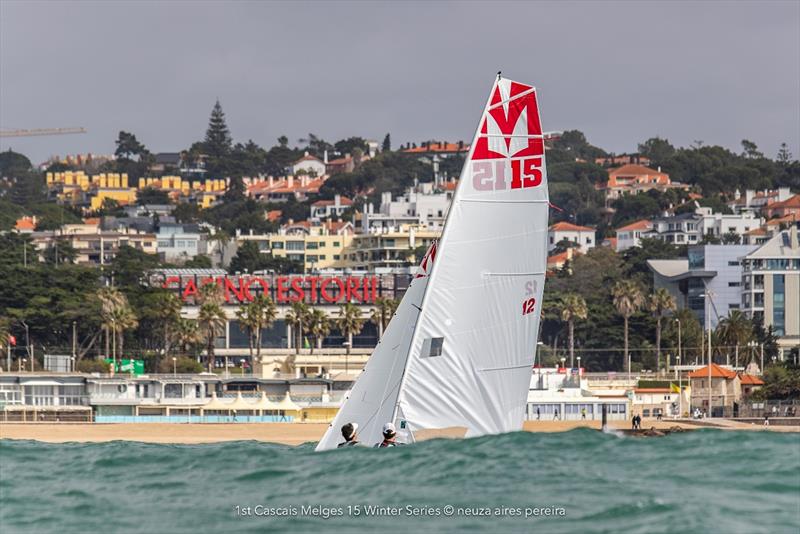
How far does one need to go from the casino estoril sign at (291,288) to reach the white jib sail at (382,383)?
5229 inches

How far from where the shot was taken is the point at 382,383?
36219mm

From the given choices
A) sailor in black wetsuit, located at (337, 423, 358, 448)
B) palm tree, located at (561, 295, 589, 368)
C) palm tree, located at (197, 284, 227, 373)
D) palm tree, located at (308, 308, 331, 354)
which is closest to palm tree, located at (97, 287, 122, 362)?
palm tree, located at (197, 284, 227, 373)

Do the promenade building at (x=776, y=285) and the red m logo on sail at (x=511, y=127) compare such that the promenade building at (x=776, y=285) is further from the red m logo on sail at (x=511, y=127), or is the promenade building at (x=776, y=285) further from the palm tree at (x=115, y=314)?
the red m logo on sail at (x=511, y=127)

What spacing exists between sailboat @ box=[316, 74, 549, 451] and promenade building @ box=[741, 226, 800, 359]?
140 metres

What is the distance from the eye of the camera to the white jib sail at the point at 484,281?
3453cm

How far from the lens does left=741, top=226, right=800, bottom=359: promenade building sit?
567 ft

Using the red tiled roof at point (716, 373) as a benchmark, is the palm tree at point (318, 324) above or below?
above

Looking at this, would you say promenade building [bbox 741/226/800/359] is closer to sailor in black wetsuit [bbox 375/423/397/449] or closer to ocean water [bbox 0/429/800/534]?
sailor in black wetsuit [bbox 375/423/397/449]

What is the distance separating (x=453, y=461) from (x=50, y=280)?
137 metres

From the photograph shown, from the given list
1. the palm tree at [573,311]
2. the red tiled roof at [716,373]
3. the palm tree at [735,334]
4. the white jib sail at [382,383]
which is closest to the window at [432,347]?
the white jib sail at [382,383]

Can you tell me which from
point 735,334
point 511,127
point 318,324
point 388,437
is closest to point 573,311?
point 735,334

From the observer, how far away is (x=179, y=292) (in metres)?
172

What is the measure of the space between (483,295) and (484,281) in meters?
0.29

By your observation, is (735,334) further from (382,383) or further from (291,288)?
(382,383)
